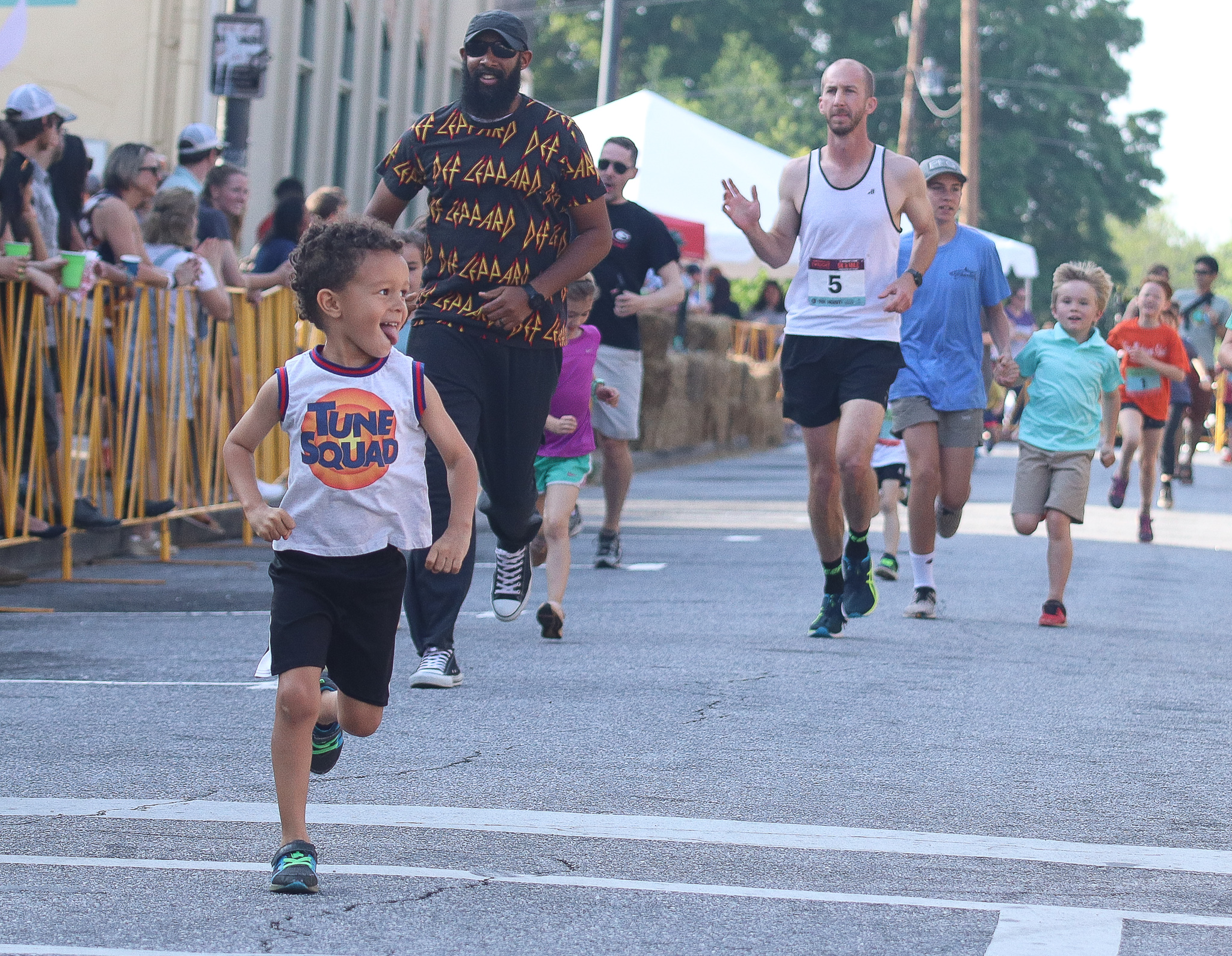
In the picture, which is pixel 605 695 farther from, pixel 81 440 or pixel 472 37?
pixel 81 440

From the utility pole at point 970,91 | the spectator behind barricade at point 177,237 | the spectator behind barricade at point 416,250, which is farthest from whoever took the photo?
the utility pole at point 970,91

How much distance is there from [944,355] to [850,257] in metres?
1.20

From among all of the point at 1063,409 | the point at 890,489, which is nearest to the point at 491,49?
the point at 1063,409

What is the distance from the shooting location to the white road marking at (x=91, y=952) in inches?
146

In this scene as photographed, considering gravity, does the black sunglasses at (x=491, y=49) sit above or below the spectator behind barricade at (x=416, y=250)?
above

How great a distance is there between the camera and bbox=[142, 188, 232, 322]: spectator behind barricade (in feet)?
35.7

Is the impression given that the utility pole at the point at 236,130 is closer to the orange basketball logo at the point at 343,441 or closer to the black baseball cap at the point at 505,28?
Result: the black baseball cap at the point at 505,28

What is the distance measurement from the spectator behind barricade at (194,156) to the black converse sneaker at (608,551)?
312 centimetres

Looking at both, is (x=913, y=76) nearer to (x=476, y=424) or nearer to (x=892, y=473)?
(x=892, y=473)

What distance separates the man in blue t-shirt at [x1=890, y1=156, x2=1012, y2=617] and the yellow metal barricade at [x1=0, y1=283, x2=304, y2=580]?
3802mm

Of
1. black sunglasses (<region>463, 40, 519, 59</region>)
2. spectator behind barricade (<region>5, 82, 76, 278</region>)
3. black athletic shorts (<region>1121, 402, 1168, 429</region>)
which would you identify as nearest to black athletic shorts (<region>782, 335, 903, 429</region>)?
black sunglasses (<region>463, 40, 519, 59</region>)

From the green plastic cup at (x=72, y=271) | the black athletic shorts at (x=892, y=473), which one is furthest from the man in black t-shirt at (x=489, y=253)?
the black athletic shorts at (x=892, y=473)

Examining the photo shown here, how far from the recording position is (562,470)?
8.52 meters

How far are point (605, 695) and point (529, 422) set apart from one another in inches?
35.6
